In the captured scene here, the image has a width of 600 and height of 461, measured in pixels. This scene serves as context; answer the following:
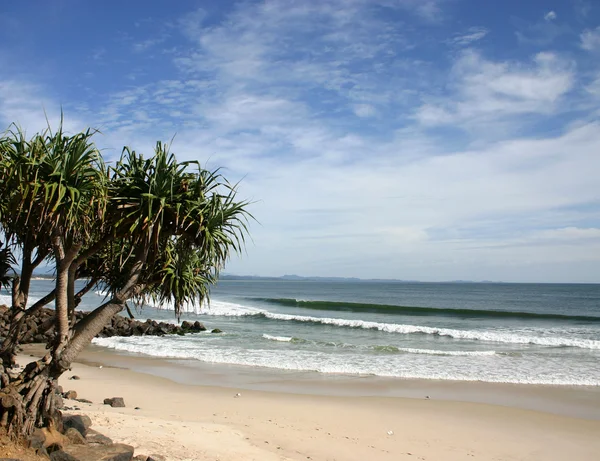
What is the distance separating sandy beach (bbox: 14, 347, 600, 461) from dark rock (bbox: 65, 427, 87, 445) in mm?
987

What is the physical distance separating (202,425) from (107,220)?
432 cm

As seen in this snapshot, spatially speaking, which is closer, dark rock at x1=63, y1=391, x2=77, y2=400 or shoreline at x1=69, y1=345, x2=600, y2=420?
dark rock at x1=63, y1=391, x2=77, y2=400

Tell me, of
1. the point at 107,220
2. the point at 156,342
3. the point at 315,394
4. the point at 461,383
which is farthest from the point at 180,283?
the point at 156,342

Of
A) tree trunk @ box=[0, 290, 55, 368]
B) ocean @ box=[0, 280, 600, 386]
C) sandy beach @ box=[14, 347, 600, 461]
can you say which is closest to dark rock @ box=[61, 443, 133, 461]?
sandy beach @ box=[14, 347, 600, 461]

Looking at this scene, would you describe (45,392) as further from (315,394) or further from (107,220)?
(315,394)

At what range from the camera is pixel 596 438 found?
9992mm

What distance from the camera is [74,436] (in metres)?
6.27

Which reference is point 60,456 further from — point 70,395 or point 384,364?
point 384,364

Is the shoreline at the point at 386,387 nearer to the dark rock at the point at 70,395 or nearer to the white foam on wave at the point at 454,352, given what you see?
the dark rock at the point at 70,395

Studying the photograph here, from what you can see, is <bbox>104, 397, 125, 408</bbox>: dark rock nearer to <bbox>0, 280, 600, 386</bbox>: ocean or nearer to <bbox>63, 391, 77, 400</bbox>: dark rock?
<bbox>63, 391, 77, 400</bbox>: dark rock

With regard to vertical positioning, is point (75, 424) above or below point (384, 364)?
above

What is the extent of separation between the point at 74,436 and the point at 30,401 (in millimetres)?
703

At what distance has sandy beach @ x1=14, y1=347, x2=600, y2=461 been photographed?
26.2 ft

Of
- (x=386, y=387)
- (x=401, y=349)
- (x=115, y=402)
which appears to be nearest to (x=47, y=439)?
(x=115, y=402)
